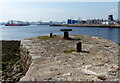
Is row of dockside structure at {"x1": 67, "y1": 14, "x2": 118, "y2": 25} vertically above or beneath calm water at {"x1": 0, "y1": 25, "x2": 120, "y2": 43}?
above

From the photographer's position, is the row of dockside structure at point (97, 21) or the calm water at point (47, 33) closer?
the calm water at point (47, 33)

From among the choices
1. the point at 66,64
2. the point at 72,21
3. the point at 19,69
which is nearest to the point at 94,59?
the point at 66,64

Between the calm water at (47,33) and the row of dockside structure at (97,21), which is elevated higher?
the row of dockside structure at (97,21)

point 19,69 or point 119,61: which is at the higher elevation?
point 119,61

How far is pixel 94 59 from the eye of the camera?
6.50m

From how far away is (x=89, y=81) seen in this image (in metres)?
4.38

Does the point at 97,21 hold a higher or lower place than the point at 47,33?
higher

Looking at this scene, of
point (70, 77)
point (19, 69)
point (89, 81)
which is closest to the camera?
point (89, 81)

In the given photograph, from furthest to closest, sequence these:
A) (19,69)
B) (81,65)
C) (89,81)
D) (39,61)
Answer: (19,69)
(39,61)
(81,65)
(89,81)

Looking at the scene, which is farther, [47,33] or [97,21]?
[97,21]

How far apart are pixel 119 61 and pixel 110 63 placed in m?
0.43

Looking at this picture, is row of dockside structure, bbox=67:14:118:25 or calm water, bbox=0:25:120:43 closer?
calm water, bbox=0:25:120:43

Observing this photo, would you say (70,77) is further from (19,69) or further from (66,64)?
(19,69)

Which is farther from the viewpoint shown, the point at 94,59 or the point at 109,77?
the point at 94,59
